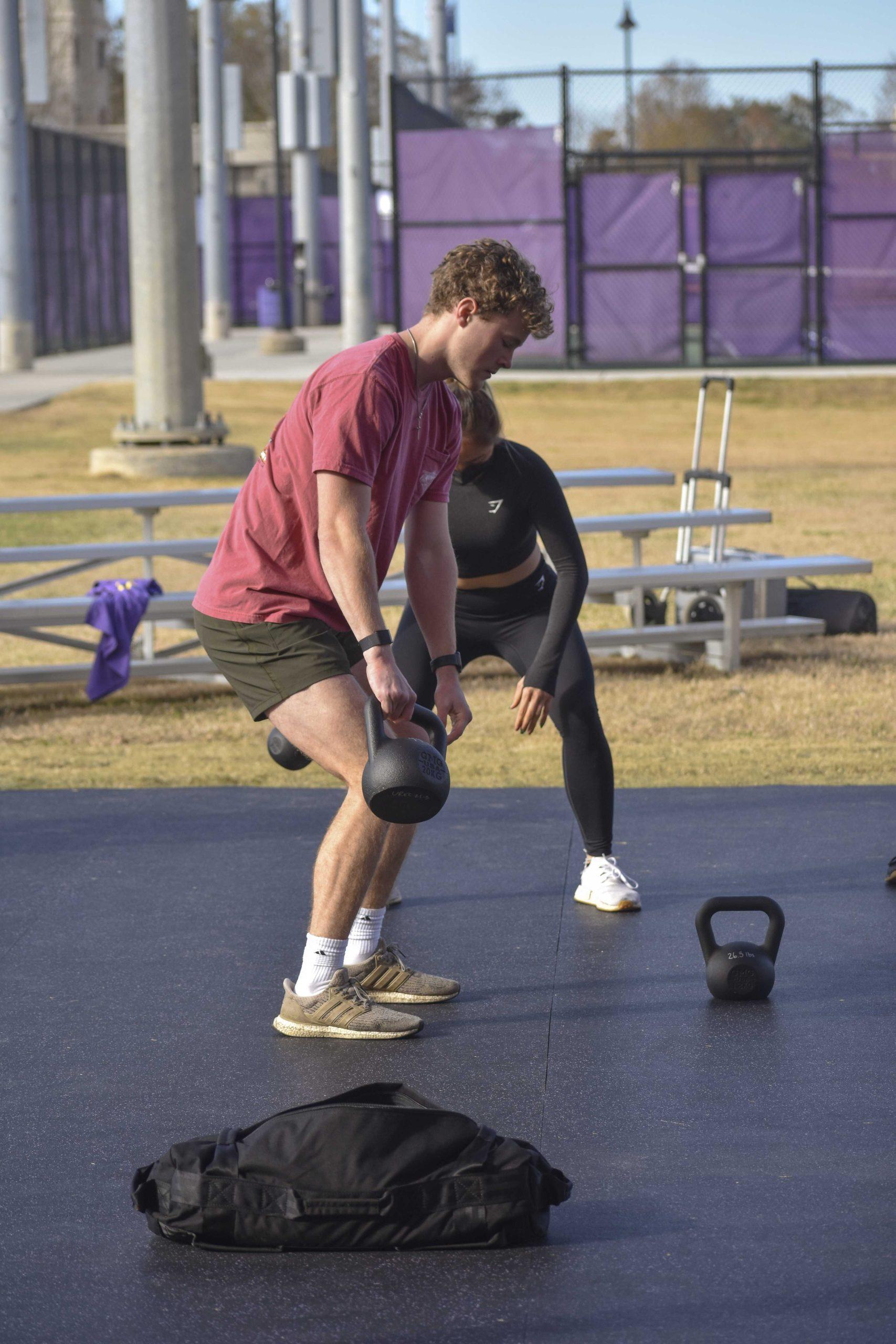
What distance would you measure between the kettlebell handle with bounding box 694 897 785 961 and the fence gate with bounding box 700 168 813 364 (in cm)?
1936

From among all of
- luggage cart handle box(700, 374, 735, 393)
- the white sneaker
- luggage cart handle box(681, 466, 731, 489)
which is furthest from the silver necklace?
luggage cart handle box(681, 466, 731, 489)

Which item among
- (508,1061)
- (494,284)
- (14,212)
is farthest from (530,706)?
(14,212)

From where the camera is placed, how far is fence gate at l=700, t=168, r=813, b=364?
74.8ft

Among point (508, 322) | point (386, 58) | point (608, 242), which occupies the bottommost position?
point (508, 322)

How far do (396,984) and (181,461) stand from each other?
455 inches

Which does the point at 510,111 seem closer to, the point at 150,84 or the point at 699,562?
the point at 150,84

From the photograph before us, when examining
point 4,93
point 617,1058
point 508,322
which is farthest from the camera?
point 4,93

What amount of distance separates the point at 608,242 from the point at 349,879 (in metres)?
20.0

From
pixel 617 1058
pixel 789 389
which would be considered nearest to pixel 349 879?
pixel 617 1058

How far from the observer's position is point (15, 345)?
89.2ft

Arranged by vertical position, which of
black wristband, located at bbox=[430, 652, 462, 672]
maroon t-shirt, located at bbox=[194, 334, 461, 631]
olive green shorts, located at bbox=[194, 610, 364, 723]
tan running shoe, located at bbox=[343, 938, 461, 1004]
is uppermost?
maroon t-shirt, located at bbox=[194, 334, 461, 631]

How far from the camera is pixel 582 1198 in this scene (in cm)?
327

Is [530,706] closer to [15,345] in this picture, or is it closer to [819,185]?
[819,185]

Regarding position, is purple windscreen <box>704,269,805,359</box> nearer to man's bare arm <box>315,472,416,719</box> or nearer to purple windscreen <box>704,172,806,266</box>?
purple windscreen <box>704,172,806,266</box>
